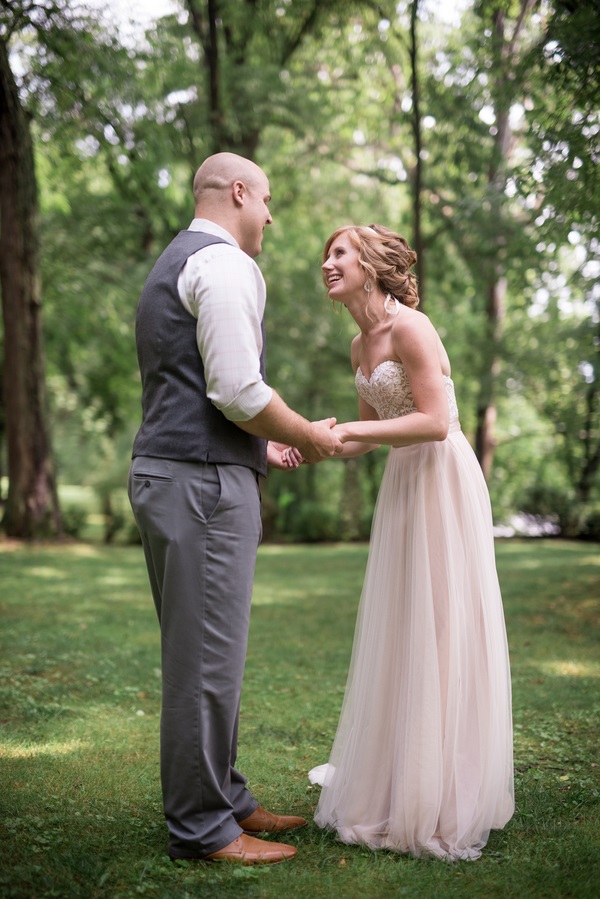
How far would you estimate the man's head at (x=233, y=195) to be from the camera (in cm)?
310

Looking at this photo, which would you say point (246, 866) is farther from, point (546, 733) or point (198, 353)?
point (546, 733)

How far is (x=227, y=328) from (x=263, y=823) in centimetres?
200

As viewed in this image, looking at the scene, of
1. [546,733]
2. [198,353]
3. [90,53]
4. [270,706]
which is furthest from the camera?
[90,53]

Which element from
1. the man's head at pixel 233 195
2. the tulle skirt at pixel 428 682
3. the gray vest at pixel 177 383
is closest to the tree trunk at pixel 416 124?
the tulle skirt at pixel 428 682

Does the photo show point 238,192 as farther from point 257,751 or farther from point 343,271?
point 257,751

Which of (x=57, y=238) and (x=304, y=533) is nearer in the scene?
(x=57, y=238)

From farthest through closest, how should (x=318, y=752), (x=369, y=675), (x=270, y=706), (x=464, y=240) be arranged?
(x=464, y=240)
(x=270, y=706)
(x=318, y=752)
(x=369, y=675)

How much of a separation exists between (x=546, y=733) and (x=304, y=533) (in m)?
14.7

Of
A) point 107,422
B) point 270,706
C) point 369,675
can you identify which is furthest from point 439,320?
point 369,675

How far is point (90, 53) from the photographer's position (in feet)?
34.9

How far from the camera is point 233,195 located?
3.11m

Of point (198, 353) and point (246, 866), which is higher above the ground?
point (198, 353)

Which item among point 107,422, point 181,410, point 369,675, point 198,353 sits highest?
point 107,422

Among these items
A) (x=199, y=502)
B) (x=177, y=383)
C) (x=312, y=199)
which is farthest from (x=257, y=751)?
(x=312, y=199)
